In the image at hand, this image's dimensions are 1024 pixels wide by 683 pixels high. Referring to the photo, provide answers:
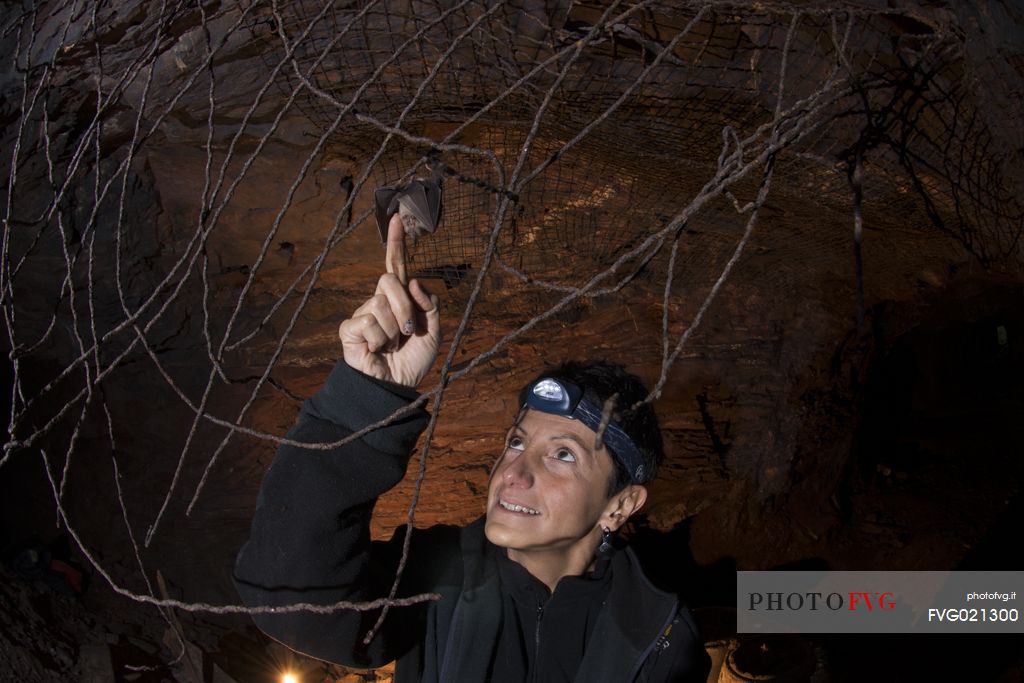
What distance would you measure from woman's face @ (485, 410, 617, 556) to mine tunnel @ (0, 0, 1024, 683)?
0.68 metres

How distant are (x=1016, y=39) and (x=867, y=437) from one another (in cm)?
346

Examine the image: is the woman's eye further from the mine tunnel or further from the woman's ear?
the mine tunnel

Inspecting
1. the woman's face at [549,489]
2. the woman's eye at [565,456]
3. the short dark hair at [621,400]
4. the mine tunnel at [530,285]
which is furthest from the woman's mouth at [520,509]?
the mine tunnel at [530,285]

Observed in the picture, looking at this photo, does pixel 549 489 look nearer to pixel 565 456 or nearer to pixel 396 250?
pixel 565 456

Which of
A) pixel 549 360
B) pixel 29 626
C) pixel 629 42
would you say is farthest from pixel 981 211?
pixel 29 626

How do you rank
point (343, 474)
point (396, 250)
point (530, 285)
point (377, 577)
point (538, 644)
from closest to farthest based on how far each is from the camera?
point (396, 250) < point (343, 474) < point (377, 577) < point (538, 644) < point (530, 285)

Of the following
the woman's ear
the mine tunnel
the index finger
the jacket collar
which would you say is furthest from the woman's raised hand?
the woman's ear

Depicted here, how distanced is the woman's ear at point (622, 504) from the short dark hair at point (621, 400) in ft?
0.13

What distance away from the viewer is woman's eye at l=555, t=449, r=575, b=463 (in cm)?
212

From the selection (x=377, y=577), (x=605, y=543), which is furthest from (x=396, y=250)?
(x=605, y=543)

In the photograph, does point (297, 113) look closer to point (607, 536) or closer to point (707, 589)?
point (607, 536)

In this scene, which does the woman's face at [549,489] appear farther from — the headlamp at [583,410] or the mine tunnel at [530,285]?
the mine tunnel at [530,285]

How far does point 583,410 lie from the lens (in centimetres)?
217

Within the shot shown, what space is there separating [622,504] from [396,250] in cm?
128
